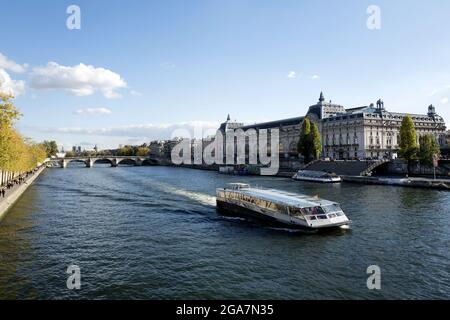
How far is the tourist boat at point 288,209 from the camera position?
113ft

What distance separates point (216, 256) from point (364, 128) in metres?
125

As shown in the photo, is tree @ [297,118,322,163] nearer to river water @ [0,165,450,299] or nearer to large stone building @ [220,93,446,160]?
large stone building @ [220,93,446,160]

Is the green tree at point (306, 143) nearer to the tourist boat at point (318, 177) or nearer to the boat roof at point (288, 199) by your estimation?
the tourist boat at point (318, 177)

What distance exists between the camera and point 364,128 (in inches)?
5453

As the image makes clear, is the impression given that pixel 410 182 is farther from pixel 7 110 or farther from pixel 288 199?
pixel 7 110

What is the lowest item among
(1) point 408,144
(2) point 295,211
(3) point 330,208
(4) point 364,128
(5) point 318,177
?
(2) point 295,211

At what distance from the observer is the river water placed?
829 inches

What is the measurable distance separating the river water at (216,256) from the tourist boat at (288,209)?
47.8 inches

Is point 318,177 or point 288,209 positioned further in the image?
point 318,177

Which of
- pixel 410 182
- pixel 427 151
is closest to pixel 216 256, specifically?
pixel 410 182

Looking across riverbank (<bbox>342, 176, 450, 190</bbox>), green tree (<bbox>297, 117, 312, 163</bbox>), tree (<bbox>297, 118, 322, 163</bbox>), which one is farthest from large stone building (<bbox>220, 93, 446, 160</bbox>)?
riverbank (<bbox>342, 176, 450, 190</bbox>)

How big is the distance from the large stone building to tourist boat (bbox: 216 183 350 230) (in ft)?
337

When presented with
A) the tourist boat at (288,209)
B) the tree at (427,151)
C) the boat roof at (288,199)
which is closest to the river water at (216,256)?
the tourist boat at (288,209)
